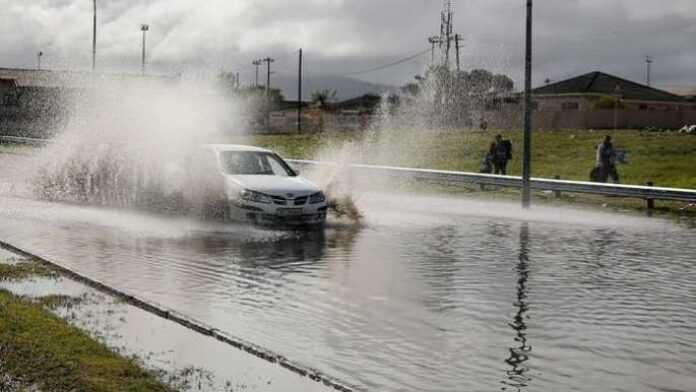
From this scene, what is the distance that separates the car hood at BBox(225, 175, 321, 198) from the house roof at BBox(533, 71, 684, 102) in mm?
62387

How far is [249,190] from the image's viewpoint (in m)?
18.7

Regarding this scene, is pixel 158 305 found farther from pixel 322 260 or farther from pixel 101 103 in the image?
pixel 101 103

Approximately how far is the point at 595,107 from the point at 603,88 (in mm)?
9188

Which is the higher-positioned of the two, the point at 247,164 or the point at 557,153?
the point at 557,153

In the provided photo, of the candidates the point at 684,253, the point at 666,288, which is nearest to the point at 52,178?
the point at 684,253

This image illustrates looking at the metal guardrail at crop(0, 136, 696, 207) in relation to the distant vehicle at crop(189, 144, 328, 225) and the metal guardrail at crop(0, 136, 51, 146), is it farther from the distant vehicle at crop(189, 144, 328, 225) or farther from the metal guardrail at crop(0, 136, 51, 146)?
the metal guardrail at crop(0, 136, 51, 146)

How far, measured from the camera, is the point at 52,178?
26719 mm

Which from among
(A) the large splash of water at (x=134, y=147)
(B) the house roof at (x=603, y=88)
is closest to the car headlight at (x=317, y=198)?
(A) the large splash of water at (x=134, y=147)

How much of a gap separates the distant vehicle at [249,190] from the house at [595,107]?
45942 mm

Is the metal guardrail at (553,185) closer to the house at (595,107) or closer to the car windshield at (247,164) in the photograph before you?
the car windshield at (247,164)

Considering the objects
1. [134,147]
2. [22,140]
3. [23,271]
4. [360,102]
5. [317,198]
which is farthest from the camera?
[360,102]

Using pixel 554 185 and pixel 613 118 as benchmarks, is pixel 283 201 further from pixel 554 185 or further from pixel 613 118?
pixel 613 118

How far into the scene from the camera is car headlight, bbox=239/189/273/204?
18531mm

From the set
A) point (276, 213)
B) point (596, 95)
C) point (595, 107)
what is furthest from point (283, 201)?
point (596, 95)
